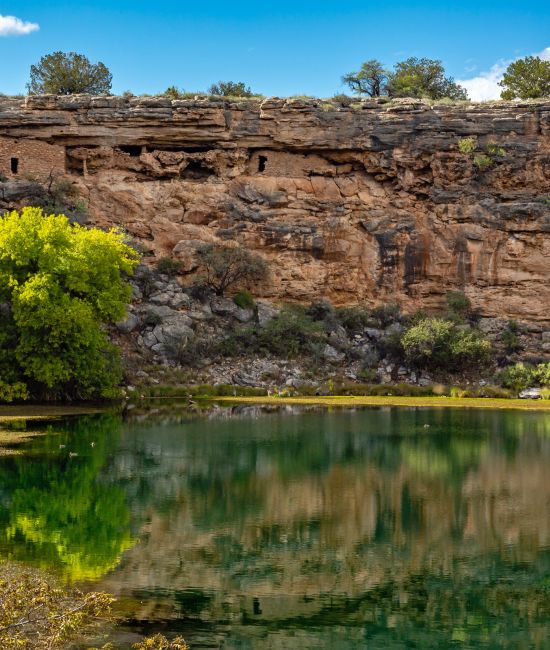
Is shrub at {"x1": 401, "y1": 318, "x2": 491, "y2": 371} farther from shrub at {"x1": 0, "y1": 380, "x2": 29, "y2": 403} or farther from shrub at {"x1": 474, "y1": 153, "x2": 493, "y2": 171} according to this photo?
shrub at {"x1": 0, "y1": 380, "x2": 29, "y2": 403}

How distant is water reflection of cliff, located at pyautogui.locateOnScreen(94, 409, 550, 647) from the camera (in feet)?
42.3

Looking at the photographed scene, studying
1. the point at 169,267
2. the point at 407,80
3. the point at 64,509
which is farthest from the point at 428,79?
the point at 64,509

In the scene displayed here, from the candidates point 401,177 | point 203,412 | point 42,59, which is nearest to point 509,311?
point 401,177

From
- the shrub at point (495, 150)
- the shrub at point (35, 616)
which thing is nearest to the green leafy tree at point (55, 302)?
the shrub at point (495, 150)

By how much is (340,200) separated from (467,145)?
7.91m

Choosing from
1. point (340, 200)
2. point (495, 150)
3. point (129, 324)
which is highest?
point (495, 150)

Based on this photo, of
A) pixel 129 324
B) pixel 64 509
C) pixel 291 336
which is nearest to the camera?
pixel 64 509

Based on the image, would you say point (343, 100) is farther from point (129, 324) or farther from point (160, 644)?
point (160, 644)

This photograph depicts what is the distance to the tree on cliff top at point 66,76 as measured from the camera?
201 feet

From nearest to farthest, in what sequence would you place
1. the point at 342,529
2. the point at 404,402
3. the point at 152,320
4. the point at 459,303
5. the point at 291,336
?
1. the point at 342,529
2. the point at 404,402
3. the point at 152,320
4. the point at 291,336
5. the point at 459,303

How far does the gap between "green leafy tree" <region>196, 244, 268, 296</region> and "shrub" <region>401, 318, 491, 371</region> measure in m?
9.23

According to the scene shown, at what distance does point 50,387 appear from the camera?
38.6 metres

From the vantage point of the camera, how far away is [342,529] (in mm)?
17688

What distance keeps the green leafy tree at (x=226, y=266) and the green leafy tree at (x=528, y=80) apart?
21.9 m
